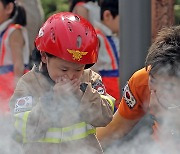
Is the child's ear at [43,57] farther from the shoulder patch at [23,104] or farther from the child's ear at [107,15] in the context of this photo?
the child's ear at [107,15]

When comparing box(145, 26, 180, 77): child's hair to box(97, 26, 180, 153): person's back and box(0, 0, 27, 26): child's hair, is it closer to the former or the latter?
box(97, 26, 180, 153): person's back

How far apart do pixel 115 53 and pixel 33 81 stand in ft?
6.27

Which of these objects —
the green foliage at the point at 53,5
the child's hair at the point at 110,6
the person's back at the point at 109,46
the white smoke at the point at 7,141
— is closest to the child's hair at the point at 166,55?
the white smoke at the point at 7,141

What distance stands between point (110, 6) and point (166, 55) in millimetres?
2119

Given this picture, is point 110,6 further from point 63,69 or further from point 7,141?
point 63,69

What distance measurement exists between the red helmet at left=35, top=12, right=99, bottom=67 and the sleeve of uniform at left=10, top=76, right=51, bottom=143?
0.57 feet

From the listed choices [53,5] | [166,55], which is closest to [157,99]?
[166,55]

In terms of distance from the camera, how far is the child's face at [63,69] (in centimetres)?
262

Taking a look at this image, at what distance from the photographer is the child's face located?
8.61 feet

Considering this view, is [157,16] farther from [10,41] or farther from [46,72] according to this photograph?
[46,72]

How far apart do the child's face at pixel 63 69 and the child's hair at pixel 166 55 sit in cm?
25

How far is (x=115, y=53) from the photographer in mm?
4598

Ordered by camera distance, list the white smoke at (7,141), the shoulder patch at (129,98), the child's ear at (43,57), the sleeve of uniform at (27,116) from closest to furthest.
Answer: the sleeve of uniform at (27,116) → the child's ear at (43,57) → the white smoke at (7,141) → the shoulder patch at (129,98)

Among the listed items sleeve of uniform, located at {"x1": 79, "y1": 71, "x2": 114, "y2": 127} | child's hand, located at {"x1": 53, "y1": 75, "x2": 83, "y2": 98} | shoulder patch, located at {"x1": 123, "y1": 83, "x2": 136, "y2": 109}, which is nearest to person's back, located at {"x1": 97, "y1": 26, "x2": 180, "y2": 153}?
shoulder patch, located at {"x1": 123, "y1": 83, "x2": 136, "y2": 109}
